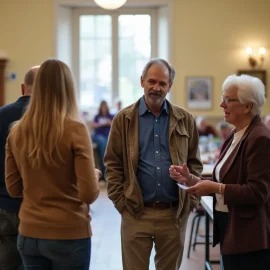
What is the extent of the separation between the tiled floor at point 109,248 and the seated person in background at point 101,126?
2430 mm

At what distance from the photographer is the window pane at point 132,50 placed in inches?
379

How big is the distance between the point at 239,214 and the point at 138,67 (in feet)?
25.5

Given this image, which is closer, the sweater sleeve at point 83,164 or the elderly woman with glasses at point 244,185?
the sweater sleeve at point 83,164

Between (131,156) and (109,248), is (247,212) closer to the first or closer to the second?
(131,156)

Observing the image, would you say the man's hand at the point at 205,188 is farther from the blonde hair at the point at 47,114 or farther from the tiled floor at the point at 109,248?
the tiled floor at the point at 109,248

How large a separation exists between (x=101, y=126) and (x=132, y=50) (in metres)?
1.83

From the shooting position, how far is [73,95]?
197cm

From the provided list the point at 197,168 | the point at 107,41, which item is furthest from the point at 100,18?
the point at 197,168

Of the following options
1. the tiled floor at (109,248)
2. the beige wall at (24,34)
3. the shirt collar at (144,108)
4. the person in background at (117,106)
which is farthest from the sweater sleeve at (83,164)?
the beige wall at (24,34)

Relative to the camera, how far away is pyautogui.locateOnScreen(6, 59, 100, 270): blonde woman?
190cm

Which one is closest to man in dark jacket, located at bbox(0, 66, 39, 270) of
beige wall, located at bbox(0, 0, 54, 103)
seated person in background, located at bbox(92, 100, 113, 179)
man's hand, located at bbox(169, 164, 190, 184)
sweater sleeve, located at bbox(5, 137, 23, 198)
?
sweater sleeve, located at bbox(5, 137, 23, 198)

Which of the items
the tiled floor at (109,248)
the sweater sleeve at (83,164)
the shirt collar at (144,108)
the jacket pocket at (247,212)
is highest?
the shirt collar at (144,108)

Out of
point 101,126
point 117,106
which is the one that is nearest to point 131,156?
point 101,126

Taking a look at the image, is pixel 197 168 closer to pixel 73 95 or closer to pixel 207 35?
pixel 73 95
